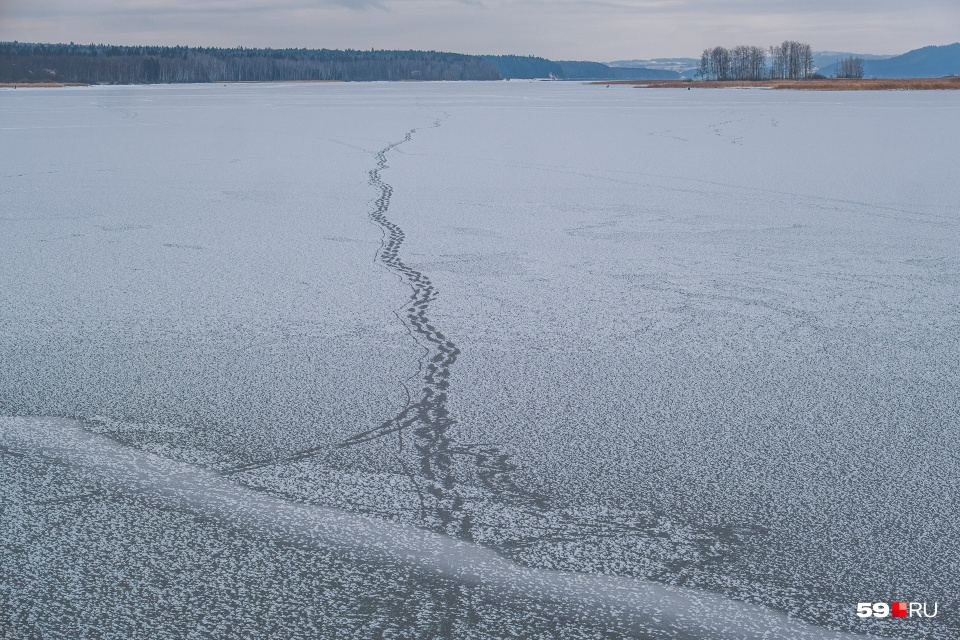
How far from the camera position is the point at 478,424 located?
3033 millimetres

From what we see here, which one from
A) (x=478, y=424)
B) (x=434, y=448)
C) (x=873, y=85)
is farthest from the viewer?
(x=873, y=85)

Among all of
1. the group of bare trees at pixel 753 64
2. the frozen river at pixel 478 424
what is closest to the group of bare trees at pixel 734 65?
the group of bare trees at pixel 753 64

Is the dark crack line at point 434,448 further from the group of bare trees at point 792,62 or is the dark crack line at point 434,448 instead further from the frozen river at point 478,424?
the group of bare trees at point 792,62

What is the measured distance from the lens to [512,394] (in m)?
3.34

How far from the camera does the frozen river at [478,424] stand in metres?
2.04

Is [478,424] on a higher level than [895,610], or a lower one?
higher

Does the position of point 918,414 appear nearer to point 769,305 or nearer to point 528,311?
point 769,305

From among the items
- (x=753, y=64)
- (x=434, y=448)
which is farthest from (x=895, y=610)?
(x=753, y=64)

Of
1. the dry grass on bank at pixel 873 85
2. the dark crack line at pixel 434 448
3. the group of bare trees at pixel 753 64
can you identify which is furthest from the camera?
the group of bare trees at pixel 753 64

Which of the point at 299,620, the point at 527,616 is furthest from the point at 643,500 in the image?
the point at 299,620

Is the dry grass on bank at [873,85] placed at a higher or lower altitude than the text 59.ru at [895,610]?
higher

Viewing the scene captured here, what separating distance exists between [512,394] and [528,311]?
3.95 feet

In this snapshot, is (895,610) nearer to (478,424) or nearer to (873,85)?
(478,424)

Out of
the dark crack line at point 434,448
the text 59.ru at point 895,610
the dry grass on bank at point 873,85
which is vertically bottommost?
the text 59.ru at point 895,610
